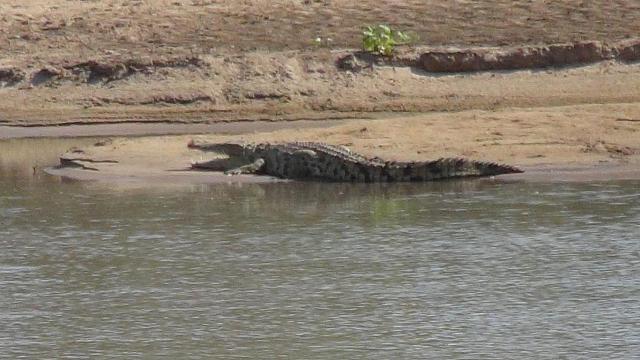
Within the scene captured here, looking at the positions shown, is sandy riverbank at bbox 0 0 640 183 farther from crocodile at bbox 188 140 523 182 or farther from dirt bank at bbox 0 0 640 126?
crocodile at bbox 188 140 523 182

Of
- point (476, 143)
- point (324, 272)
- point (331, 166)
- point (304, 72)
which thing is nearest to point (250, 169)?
point (331, 166)

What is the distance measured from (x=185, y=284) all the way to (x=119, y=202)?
9.96 feet

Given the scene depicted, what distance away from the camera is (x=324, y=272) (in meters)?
8.54

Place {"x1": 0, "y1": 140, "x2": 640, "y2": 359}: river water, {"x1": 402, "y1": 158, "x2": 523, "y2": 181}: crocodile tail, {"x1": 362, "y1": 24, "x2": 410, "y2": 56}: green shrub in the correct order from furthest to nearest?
{"x1": 362, "y1": 24, "x2": 410, "y2": 56}: green shrub
{"x1": 402, "y1": 158, "x2": 523, "y2": 181}: crocodile tail
{"x1": 0, "y1": 140, "x2": 640, "y2": 359}: river water

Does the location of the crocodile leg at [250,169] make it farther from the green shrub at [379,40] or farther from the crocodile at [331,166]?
the green shrub at [379,40]

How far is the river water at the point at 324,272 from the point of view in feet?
23.3

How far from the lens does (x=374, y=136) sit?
1382 cm

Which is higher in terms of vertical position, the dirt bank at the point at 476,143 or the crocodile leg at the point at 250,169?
the dirt bank at the point at 476,143

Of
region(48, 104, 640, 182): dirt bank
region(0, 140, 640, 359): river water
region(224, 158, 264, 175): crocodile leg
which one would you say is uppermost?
region(48, 104, 640, 182): dirt bank

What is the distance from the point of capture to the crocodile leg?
41.6ft

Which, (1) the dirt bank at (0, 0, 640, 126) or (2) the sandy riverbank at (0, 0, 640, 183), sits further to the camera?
(1) the dirt bank at (0, 0, 640, 126)

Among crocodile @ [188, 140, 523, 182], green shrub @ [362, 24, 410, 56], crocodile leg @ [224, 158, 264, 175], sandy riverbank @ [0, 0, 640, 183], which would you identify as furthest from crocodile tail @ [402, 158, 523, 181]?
green shrub @ [362, 24, 410, 56]

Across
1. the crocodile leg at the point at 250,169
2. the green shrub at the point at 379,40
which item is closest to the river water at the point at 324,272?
the crocodile leg at the point at 250,169

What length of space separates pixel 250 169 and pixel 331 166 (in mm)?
841
